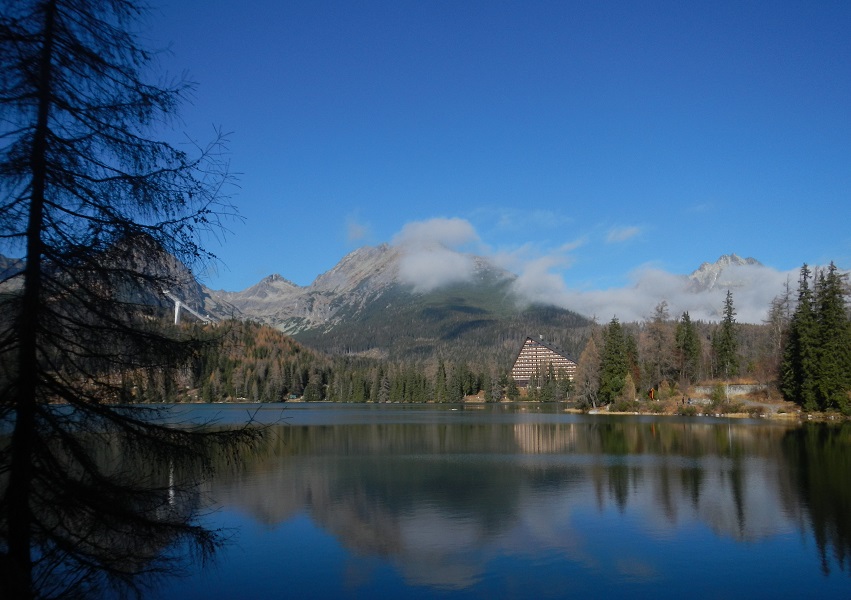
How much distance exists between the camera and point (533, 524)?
21250 millimetres

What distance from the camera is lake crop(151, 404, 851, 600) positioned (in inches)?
606

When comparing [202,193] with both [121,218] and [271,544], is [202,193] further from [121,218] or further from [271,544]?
[271,544]

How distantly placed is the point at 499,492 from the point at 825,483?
14379 mm

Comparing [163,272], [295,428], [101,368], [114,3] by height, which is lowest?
[295,428]

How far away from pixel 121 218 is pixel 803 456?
39731mm

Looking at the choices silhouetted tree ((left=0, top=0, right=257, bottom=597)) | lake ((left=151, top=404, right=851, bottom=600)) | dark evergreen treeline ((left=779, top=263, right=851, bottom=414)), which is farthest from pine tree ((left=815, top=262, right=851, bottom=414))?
silhouetted tree ((left=0, top=0, right=257, bottom=597))

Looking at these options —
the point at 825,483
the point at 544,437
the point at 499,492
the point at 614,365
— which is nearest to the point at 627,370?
the point at 614,365

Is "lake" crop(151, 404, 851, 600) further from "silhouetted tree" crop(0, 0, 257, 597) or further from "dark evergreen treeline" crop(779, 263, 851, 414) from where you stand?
"dark evergreen treeline" crop(779, 263, 851, 414)

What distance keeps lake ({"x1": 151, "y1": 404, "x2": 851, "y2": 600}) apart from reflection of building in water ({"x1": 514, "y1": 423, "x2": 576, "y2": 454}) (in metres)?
2.86

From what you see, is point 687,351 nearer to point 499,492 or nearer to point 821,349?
point 821,349

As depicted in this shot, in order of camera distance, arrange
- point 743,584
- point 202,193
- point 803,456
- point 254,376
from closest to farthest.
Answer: point 202,193 < point 743,584 < point 803,456 < point 254,376

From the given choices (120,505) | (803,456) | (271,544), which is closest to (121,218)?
(120,505)

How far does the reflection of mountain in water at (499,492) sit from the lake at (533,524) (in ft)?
0.34

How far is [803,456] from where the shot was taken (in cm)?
3634
